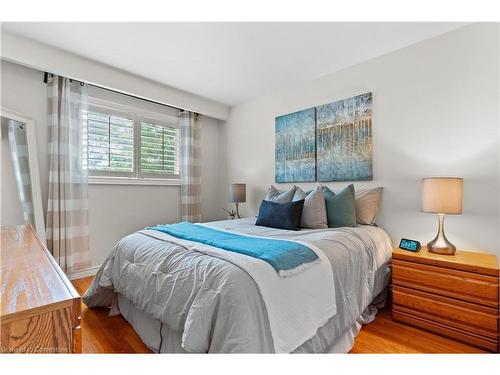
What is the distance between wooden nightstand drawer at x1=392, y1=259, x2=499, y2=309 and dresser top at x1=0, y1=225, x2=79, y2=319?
2160 millimetres

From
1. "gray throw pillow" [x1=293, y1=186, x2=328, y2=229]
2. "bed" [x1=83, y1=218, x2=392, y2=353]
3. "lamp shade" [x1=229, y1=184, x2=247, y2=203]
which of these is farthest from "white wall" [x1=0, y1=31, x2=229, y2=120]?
"gray throw pillow" [x1=293, y1=186, x2=328, y2=229]

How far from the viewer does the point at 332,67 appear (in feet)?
9.14

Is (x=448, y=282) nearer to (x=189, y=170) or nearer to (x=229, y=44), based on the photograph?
(x=229, y=44)

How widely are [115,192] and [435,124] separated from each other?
11.9 feet

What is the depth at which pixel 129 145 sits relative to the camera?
10.9 feet

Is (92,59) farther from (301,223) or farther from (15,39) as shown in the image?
(301,223)

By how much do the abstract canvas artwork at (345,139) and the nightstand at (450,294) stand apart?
3.36 feet

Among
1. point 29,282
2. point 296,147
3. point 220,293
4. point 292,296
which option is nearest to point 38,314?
point 29,282

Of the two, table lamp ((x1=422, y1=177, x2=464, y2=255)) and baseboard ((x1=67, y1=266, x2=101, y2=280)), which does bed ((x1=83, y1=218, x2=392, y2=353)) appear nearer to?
table lamp ((x1=422, y1=177, x2=464, y2=255))

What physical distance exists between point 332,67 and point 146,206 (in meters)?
2.98

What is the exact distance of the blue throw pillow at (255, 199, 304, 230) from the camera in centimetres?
236

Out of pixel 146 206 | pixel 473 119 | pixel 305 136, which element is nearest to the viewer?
pixel 473 119
